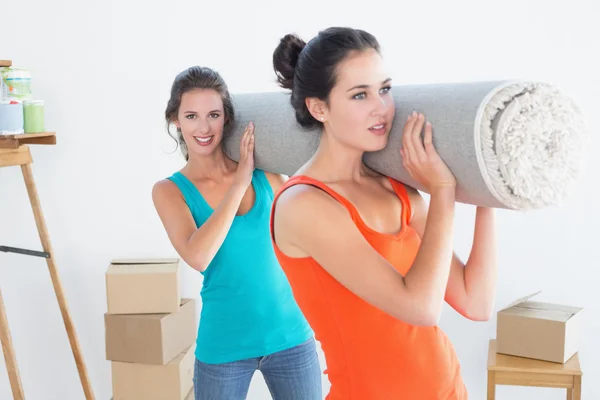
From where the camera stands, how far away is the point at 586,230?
9.44ft

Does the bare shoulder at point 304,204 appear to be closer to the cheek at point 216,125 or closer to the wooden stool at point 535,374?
the cheek at point 216,125

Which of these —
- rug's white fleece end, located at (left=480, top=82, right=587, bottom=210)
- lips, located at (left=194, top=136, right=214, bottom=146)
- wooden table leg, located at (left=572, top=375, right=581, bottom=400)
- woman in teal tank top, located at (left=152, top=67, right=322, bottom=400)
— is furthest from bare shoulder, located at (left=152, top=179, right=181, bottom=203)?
wooden table leg, located at (left=572, top=375, right=581, bottom=400)

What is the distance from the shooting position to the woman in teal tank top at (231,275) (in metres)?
1.75

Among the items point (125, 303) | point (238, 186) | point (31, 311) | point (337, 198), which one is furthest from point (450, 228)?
point (31, 311)

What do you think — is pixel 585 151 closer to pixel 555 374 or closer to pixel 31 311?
pixel 555 374

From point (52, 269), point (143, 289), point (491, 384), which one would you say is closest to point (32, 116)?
point (52, 269)

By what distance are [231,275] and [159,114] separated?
4.84 feet

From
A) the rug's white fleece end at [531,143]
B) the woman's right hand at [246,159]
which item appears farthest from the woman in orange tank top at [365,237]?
the woman's right hand at [246,159]

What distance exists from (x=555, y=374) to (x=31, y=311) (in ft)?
7.28

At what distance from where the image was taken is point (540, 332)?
259 cm

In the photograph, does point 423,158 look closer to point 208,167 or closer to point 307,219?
point 307,219

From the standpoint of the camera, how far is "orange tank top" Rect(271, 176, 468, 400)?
117 cm

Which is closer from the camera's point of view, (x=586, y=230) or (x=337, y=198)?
(x=337, y=198)

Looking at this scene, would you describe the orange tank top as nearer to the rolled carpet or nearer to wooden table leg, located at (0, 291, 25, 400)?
the rolled carpet
